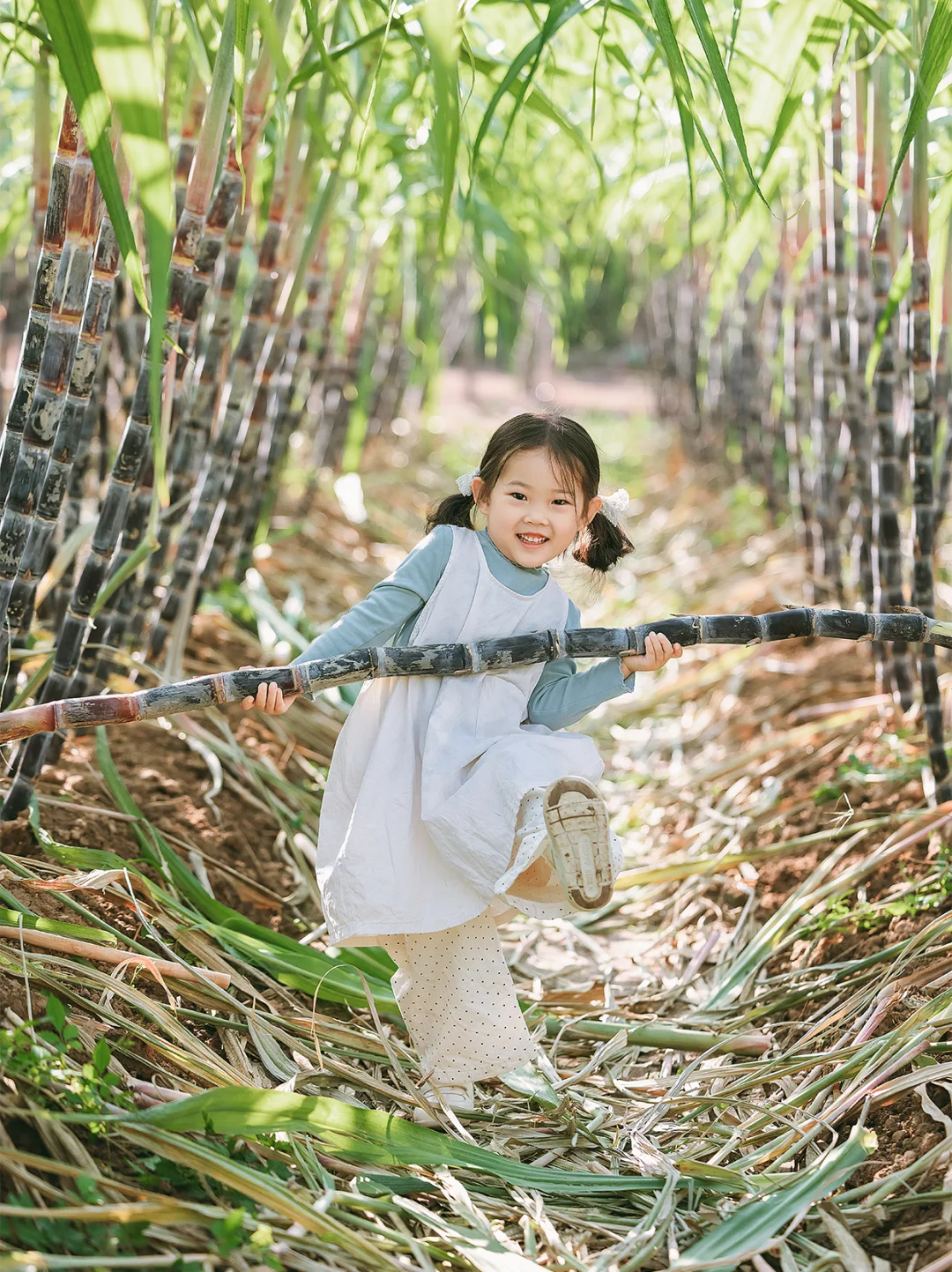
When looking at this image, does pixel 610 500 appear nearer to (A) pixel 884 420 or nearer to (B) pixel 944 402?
(A) pixel 884 420

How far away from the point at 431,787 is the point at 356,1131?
0.37 meters

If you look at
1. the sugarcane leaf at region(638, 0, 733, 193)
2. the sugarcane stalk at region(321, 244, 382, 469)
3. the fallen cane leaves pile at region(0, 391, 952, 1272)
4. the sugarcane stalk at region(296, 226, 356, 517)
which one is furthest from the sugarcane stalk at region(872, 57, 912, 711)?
the sugarcane stalk at region(321, 244, 382, 469)

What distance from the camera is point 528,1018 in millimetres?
1718

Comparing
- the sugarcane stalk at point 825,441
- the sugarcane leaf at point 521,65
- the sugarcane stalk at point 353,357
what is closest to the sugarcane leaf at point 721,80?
the sugarcane leaf at point 521,65

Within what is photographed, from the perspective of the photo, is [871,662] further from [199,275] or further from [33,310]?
[33,310]

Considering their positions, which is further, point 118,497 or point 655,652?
point 118,497

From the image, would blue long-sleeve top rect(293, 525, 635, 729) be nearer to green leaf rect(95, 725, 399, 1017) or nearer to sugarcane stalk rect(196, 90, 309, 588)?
green leaf rect(95, 725, 399, 1017)

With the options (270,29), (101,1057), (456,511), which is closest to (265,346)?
(456,511)

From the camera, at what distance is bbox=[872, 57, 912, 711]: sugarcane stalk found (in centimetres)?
187

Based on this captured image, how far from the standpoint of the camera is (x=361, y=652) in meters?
1.30

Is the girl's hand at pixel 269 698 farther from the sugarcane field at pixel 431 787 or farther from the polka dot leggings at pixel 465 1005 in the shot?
the polka dot leggings at pixel 465 1005

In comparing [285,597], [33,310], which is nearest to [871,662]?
[285,597]

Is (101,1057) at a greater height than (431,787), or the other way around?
(431,787)

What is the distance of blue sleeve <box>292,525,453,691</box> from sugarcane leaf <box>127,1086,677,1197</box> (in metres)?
0.49
